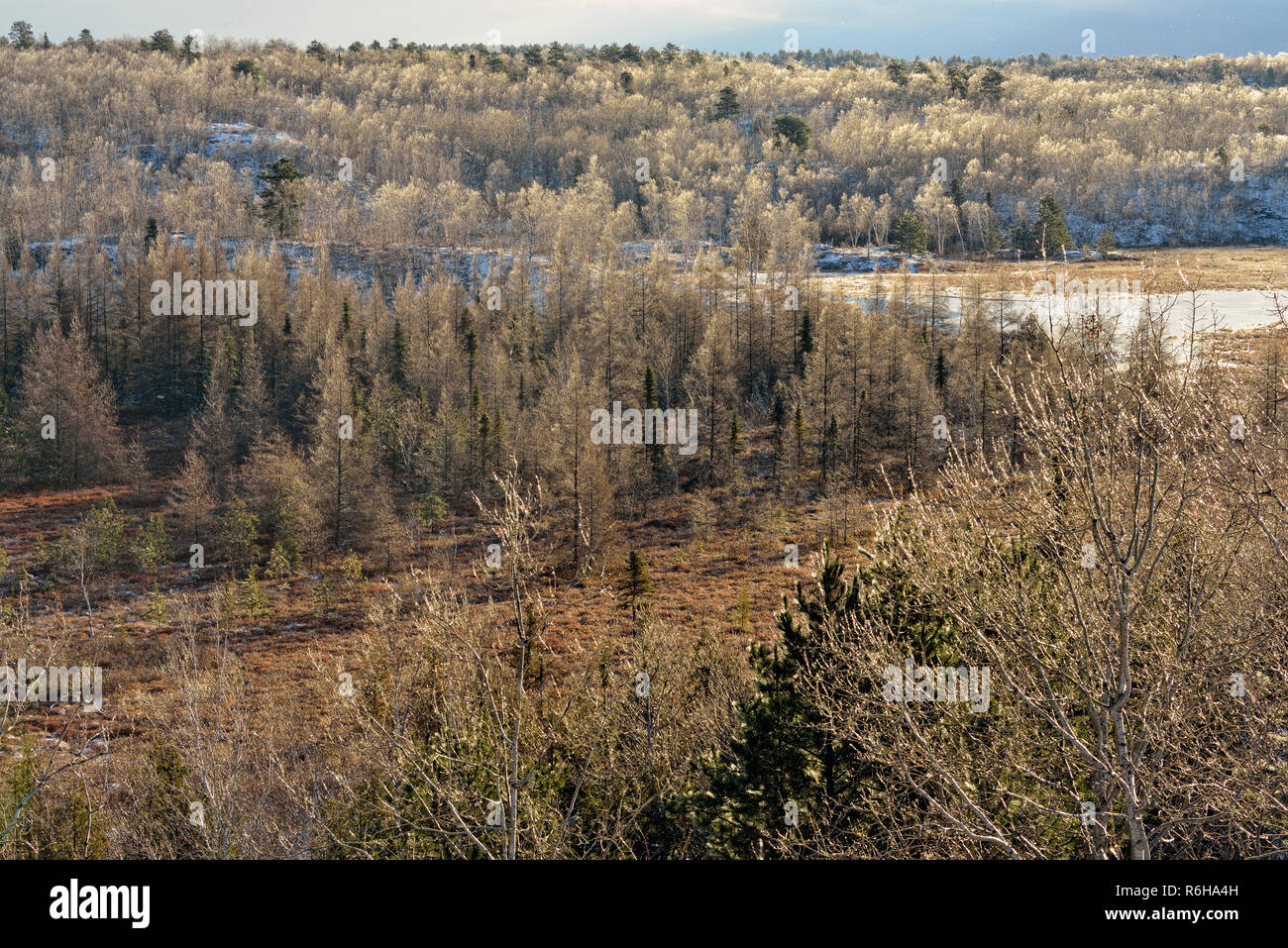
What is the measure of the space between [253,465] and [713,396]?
36.4 m

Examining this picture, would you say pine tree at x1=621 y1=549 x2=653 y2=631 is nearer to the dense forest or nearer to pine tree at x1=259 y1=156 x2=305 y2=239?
the dense forest

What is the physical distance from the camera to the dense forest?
10.2 meters

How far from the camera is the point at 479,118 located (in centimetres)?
18338

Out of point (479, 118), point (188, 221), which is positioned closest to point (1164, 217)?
point (479, 118)

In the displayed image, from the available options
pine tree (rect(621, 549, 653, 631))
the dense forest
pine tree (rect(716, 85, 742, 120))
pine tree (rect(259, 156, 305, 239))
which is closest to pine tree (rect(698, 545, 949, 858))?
the dense forest

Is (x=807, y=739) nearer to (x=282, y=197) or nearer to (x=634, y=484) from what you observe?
(x=634, y=484)

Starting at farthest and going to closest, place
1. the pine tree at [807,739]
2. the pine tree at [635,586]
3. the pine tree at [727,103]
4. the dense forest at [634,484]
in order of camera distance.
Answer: the pine tree at [727,103]
the pine tree at [635,586]
the pine tree at [807,739]
the dense forest at [634,484]

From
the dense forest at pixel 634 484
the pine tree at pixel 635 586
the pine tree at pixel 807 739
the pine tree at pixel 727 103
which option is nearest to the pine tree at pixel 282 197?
the dense forest at pixel 634 484

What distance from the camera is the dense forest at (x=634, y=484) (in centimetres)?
1023

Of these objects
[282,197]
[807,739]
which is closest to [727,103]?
[282,197]

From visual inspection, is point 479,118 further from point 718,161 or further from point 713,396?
point 713,396

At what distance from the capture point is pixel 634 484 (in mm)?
61562

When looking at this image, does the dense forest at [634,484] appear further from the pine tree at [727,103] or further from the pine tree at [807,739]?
the pine tree at [727,103]
